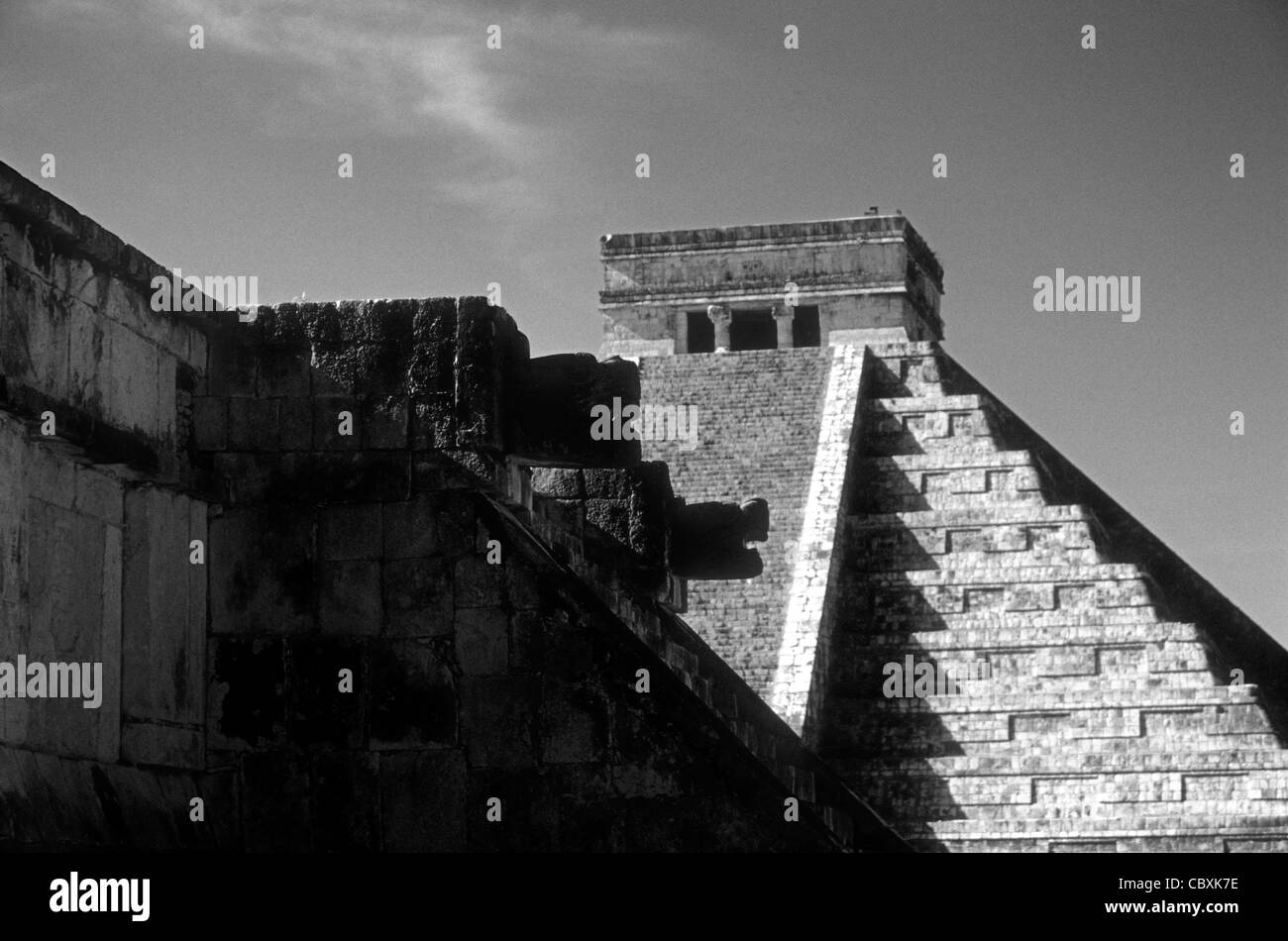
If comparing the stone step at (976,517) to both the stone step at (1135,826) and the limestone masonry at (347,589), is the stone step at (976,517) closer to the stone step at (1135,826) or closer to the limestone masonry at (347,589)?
the stone step at (1135,826)

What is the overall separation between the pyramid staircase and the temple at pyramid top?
6069mm

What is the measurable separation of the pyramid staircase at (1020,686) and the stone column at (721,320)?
6.78m

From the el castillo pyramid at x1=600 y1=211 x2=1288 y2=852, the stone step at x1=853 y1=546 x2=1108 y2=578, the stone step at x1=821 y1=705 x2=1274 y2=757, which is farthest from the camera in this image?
the stone step at x1=853 y1=546 x2=1108 y2=578

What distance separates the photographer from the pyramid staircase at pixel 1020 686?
20.7 m

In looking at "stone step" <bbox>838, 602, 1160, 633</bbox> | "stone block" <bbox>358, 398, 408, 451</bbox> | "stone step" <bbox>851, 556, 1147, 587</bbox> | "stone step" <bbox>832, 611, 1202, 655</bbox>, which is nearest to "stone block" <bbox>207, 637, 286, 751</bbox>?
"stone block" <bbox>358, 398, 408, 451</bbox>

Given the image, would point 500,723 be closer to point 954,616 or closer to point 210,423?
point 210,423

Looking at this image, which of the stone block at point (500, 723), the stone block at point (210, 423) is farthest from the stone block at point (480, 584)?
the stone block at point (210, 423)

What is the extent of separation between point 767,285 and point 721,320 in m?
0.82
